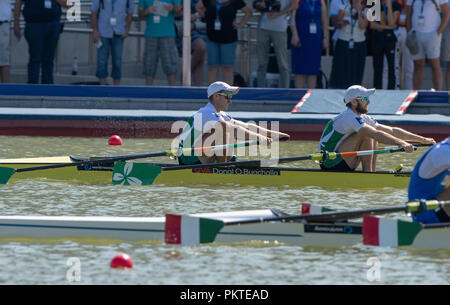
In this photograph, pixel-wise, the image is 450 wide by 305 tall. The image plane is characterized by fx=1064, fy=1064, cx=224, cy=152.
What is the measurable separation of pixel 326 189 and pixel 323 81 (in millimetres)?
8153

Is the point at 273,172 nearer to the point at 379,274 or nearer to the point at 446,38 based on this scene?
the point at 379,274

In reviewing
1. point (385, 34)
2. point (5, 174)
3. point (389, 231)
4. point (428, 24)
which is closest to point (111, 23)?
point (385, 34)

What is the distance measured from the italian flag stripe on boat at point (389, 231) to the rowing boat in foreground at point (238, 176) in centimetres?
340

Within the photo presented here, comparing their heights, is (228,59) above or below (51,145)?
above

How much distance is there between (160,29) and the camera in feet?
57.7

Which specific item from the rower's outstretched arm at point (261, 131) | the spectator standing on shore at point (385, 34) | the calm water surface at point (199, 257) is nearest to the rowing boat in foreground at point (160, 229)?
the calm water surface at point (199, 257)

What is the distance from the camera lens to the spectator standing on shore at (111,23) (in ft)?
57.7

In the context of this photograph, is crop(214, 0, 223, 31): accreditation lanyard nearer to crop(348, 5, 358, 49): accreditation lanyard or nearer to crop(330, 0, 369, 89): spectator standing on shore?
crop(330, 0, 369, 89): spectator standing on shore

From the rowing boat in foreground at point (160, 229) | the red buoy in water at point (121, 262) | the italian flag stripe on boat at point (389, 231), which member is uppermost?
the italian flag stripe on boat at point (389, 231)

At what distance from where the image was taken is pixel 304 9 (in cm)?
1725

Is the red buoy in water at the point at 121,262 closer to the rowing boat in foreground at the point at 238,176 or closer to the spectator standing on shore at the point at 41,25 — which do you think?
the rowing boat in foreground at the point at 238,176

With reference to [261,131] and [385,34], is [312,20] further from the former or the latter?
[261,131]

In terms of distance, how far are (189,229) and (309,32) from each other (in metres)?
9.26
